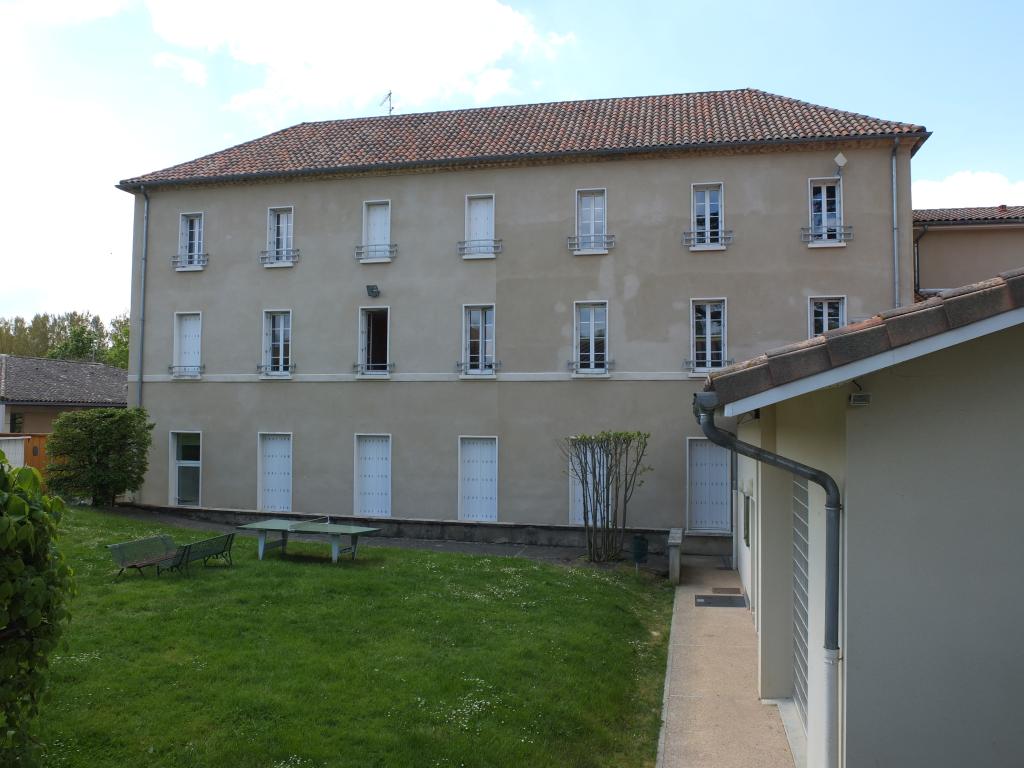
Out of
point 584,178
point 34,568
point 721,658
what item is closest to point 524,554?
point 721,658

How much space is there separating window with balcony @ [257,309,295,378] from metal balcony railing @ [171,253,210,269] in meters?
2.47

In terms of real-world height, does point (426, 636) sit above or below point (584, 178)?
below

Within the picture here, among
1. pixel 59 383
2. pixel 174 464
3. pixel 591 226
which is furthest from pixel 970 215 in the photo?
pixel 59 383

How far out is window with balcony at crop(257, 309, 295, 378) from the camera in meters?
21.2

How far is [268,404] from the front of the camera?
21.1 m

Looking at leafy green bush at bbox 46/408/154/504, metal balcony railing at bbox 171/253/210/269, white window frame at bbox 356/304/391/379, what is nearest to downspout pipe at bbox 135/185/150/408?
metal balcony railing at bbox 171/253/210/269

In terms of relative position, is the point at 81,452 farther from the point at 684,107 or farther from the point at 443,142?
the point at 684,107

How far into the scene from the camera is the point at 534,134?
2067cm

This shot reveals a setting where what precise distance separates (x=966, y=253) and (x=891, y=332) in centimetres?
2044

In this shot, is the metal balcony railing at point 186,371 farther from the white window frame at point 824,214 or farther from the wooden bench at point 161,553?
the white window frame at point 824,214

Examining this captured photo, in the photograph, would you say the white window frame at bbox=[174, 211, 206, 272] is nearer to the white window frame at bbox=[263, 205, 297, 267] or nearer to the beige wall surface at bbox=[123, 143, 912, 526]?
the beige wall surface at bbox=[123, 143, 912, 526]

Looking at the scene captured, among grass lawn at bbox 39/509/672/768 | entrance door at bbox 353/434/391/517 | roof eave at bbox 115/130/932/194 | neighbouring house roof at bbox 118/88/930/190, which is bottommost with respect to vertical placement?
grass lawn at bbox 39/509/672/768

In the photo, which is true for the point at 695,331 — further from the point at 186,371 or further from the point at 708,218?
the point at 186,371

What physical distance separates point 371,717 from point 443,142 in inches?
671
